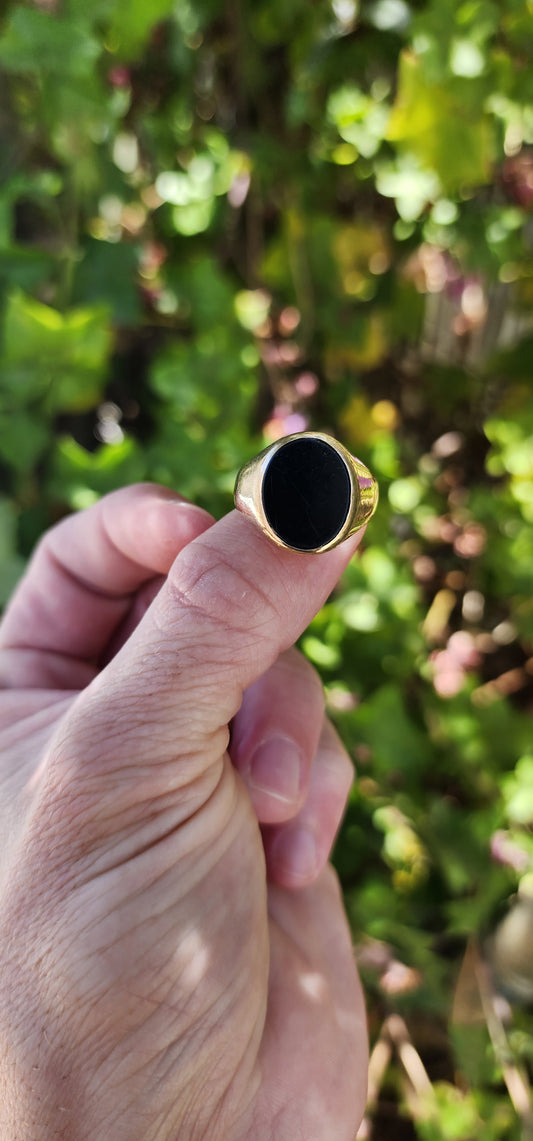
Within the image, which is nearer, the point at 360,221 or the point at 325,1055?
the point at 325,1055

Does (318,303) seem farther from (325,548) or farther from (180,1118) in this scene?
(180,1118)

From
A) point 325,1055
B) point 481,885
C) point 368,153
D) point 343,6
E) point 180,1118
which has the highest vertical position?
point 343,6

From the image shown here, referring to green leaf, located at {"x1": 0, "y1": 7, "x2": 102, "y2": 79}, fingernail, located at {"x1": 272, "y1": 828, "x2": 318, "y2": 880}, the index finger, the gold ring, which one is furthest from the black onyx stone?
green leaf, located at {"x1": 0, "y1": 7, "x2": 102, "y2": 79}

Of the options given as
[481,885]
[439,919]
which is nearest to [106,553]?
[481,885]

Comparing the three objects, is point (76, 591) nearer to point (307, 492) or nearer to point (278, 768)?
point (278, 768)

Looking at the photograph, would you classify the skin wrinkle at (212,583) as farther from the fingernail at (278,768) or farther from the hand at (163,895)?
the fingernail at (278,768)

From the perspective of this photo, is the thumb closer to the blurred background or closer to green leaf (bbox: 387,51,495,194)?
the blurred background
